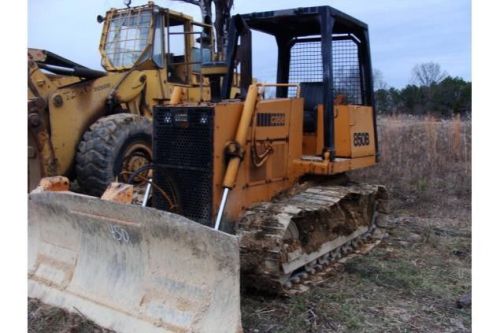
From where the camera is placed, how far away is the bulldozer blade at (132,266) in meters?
3.56

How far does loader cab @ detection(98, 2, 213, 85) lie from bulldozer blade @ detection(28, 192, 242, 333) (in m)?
4.14

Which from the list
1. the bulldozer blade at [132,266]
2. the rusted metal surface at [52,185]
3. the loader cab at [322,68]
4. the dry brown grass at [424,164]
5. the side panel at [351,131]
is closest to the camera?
the bulldozer blade at [132,266]

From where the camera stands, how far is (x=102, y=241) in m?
4.23

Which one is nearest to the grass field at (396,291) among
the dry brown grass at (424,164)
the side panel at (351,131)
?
the dry brown grass at (424,164)

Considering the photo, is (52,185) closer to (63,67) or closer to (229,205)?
(229,205)

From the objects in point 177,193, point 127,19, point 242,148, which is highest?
point 127,19

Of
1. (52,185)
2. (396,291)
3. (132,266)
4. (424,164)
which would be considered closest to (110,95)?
(52,185)

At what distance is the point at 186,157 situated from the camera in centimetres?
461

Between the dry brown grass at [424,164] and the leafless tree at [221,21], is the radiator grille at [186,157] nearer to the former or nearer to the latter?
→ the leafless tree at [221,21]

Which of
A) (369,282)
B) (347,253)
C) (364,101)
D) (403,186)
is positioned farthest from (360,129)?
(403,186)

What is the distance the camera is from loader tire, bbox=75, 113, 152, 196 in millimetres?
6910

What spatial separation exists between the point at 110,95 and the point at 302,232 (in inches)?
157

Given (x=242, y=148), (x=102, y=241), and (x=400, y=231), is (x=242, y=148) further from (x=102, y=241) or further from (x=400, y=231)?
(x=400, y=231)

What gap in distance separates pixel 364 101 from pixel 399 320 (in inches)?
118
